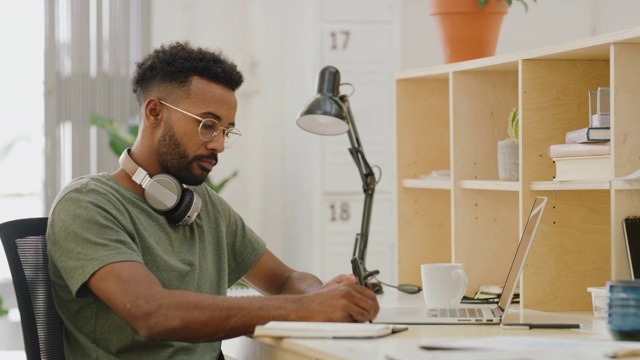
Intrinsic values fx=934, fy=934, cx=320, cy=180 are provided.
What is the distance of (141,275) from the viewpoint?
5.50 feet

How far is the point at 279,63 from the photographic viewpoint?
4625 millimetres

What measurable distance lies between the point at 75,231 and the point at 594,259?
4.02ft

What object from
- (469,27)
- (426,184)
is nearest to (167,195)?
(426,184)

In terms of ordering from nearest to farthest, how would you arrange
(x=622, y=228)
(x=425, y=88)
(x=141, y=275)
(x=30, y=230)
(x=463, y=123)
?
1. (x=141, y=275)
2. (x=30, y=230)
3. (x=622, y=228)
4. (x=463, y=123)
5. (x=425, y=88)

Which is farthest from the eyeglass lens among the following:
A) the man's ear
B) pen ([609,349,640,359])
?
pen ([609,349,640,359])

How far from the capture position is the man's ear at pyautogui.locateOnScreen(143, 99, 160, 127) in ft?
6.51

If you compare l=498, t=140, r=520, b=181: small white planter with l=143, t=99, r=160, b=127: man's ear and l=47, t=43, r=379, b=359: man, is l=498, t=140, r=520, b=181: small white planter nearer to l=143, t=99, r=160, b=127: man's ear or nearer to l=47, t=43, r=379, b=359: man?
l=47, t=43, r=379, b=359: man

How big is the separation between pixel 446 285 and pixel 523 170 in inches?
13.7

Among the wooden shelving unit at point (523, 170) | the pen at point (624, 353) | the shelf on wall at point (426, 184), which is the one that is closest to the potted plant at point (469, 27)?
the wooden shelving unit at point (523, 170)

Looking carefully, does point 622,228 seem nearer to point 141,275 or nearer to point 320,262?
point 141,275

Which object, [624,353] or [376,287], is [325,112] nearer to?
[376,287]

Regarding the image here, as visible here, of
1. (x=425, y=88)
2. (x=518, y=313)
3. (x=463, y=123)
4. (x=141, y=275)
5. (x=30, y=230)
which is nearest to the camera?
(x=141, y=275)

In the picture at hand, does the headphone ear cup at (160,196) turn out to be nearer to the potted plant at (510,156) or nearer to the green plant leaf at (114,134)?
the potted plant at (510,156)

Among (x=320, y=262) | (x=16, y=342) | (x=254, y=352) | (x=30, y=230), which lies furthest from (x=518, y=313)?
(x=16, y=342)
